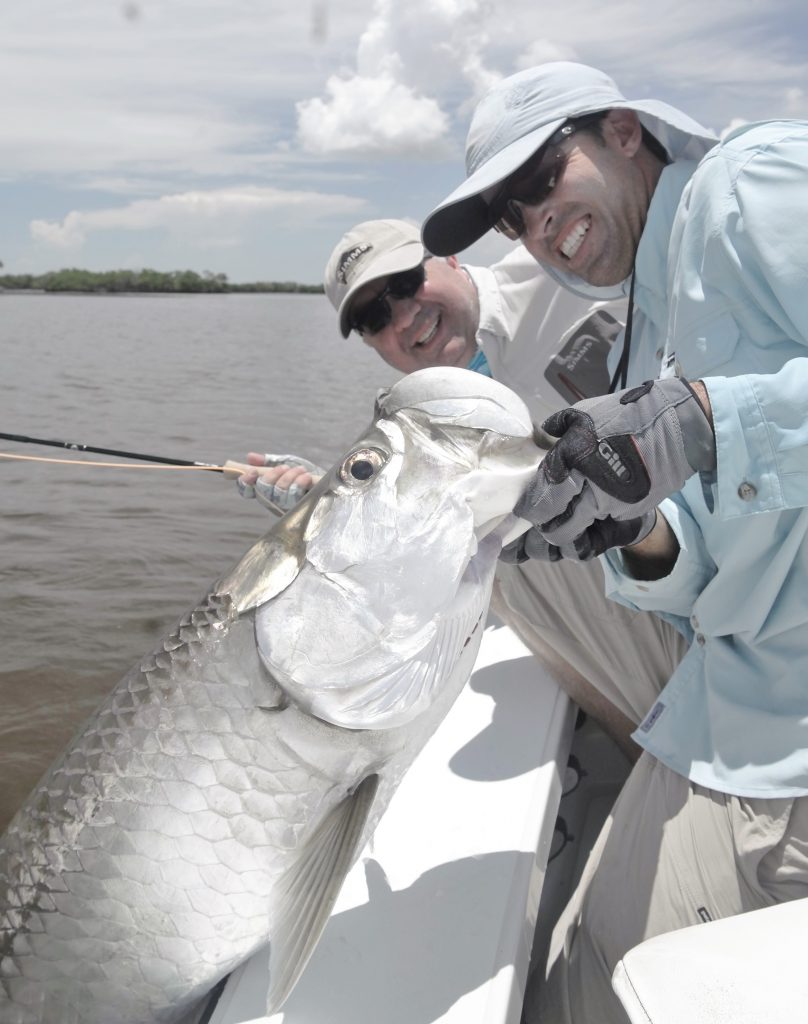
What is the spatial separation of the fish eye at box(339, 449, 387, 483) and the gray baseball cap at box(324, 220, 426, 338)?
2.21 m

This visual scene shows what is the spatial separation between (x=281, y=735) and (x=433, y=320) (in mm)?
2690

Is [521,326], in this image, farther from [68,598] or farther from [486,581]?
[68,598]

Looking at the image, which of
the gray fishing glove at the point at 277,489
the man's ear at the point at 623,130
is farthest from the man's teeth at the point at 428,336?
the man's ear at the point at 623,130

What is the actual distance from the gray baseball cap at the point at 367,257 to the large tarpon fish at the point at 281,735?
2.19 meters

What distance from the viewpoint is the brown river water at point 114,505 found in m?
4.59

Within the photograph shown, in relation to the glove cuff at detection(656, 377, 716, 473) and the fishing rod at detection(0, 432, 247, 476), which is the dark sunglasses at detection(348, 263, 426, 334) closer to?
the fishing rod at detection(0, 432, 247, 476)

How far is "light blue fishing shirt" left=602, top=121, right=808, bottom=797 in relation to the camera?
5.60 feet

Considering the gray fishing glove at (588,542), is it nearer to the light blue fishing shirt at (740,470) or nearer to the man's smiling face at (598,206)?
the light blue fishing shirt at (740,470)

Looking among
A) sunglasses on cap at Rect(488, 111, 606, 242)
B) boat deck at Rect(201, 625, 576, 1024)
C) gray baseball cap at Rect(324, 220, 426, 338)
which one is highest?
gray baseball cap at Rect(324, 220, 426, 338)

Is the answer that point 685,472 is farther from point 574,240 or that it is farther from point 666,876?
point 574,240

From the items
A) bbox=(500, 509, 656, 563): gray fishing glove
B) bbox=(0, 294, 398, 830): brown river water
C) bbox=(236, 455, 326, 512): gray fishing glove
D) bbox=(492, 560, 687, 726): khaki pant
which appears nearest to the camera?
bbox=(500, 509, 656, 563): gray fishing glove

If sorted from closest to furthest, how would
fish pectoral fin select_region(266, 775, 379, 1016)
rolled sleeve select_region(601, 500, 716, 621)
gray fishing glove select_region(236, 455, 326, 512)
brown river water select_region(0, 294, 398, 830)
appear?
1. fish pectoral fin select_region(266, 775, 379, 1016)
2. rolled sleeve select_region(601, 500, 716, 621)
3. gray fishing glove select_region(236, 455, 326, 512)
4. brown river water select_region(0, 294, 398, 830)

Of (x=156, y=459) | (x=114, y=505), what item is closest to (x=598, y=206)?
(x=156, y=459)

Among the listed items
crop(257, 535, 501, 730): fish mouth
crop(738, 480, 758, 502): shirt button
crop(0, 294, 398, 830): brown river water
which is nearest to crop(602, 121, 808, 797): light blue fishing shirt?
crop(738, 480, 758, 502): shirt button
